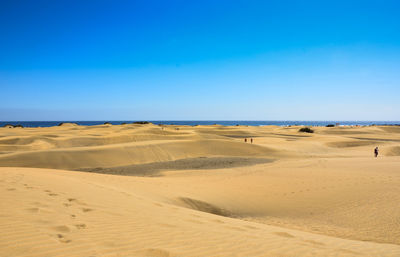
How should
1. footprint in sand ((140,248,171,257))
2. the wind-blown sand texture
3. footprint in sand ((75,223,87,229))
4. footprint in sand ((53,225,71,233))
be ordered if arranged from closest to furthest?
footprint in sand ((140,248,171,257))
the wind-blown sand texture
footprint in sand ((53,225,71,233))
footprint in sand ((75,223,87,229))

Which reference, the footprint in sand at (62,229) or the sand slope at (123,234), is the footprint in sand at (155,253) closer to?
the sand slope at (123,234)

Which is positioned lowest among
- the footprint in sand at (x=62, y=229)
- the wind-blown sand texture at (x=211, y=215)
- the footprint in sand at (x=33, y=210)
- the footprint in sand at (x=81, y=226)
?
the wind-blown sand texture at (x=211, y=215)

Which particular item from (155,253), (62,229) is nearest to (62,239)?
(62,229)

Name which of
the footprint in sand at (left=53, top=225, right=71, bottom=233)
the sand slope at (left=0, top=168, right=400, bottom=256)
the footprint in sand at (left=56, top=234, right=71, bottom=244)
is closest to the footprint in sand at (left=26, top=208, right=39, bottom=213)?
the sand slope at (left=0, top=168, right=400, bottom=256)

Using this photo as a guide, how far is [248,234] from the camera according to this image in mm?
5125

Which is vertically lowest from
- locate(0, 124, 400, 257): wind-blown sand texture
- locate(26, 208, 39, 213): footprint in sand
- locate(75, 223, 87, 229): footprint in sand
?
locate(0, 124, 400, 257): wind-blown sand texture

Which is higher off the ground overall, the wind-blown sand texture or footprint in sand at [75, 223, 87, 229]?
footprint in sand at [75, 223, 87, 229]

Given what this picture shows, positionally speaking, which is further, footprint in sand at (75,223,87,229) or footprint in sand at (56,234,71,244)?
footprint in sand at (75,223,87,229)

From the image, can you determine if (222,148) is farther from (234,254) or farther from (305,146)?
(234,254)

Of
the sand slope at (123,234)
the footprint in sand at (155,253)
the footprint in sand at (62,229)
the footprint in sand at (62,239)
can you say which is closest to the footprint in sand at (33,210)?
the sand slope at (123,234)

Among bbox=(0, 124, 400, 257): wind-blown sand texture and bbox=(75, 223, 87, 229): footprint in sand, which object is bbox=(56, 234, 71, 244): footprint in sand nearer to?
bbox=(0, 124, 400, 257): wind-blown sand texture

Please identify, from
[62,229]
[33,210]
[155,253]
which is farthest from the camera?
[33,210]

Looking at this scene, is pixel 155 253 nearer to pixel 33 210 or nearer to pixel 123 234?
pixel 123 234

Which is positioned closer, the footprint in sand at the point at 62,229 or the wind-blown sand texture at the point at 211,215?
the wind-blown sand texture at the point at 211,215
